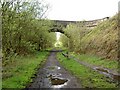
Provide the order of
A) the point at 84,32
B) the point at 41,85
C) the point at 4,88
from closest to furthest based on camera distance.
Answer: the point at 4,88 < the point at 41,85 < the point at 84,32

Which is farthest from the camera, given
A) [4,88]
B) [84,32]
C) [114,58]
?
[84,32]

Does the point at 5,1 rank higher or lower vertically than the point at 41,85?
higher

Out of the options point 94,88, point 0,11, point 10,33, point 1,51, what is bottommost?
point 94,88

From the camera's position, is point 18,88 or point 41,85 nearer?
point 18,88

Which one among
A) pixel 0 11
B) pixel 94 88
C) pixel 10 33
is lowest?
pixel 94 88

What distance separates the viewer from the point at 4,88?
1517cm

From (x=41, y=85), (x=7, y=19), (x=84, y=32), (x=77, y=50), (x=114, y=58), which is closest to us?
(x=41, y=85)

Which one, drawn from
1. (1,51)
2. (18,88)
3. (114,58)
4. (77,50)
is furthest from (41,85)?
(77,50)

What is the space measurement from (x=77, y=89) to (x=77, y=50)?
1677 inches

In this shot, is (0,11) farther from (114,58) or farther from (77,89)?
(114,58)

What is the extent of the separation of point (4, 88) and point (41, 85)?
2826 millimetres

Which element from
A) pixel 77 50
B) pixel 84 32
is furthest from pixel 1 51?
pixel 84 32

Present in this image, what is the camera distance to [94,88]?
15.7 meters

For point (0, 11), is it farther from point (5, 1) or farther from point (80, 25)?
point (80, 25)
